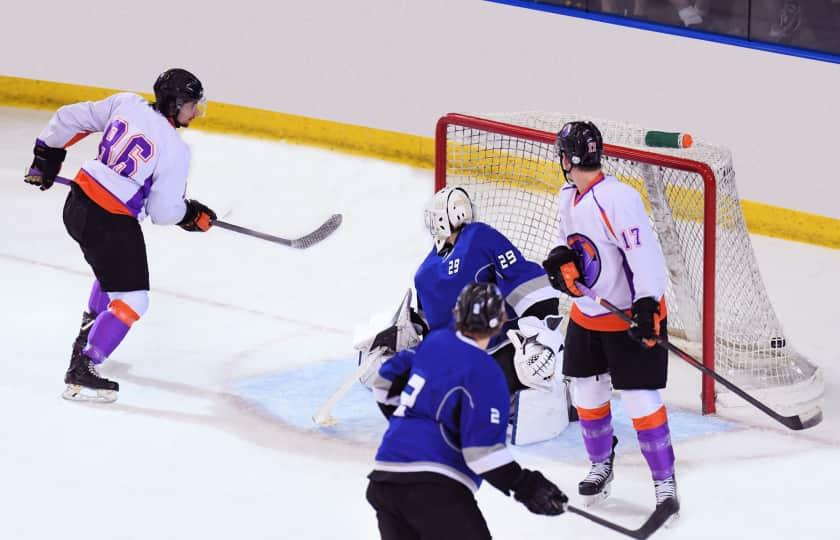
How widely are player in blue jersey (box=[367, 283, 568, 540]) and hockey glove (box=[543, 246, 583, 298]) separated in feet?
3.11

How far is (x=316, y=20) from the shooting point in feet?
22.9

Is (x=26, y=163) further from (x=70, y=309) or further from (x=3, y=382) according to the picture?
(x=3, y=382)

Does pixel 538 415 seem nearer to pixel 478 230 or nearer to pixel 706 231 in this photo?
pixel 478 230

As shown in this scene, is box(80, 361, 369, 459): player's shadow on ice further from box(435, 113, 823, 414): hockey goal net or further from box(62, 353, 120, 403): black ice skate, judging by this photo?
box(435, 113, 823, 414): hockey goal net

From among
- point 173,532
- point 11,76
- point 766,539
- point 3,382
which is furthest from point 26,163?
point 766,539

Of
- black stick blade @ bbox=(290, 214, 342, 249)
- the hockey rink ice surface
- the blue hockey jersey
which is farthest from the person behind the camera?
black stick blade @ bbox=(290, 214, 342, 249)

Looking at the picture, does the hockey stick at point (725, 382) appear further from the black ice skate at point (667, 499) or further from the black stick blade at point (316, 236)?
the black stick blade at point (316, 236)

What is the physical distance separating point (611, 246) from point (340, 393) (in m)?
1.07

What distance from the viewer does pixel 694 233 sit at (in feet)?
15.8

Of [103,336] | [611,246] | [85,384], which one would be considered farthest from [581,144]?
[85,384]

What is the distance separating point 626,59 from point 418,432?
11.6ft

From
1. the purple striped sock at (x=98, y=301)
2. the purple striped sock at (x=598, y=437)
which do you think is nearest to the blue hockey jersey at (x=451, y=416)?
the purple striped sock at (x=598, y=437)

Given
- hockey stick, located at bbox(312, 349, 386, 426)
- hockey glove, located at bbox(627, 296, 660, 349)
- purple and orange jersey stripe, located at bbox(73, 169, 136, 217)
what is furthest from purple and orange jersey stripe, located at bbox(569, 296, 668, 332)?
purple and orange jersey stripe, located at bbox(73, 169, 136, 217)

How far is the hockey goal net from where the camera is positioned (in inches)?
183
